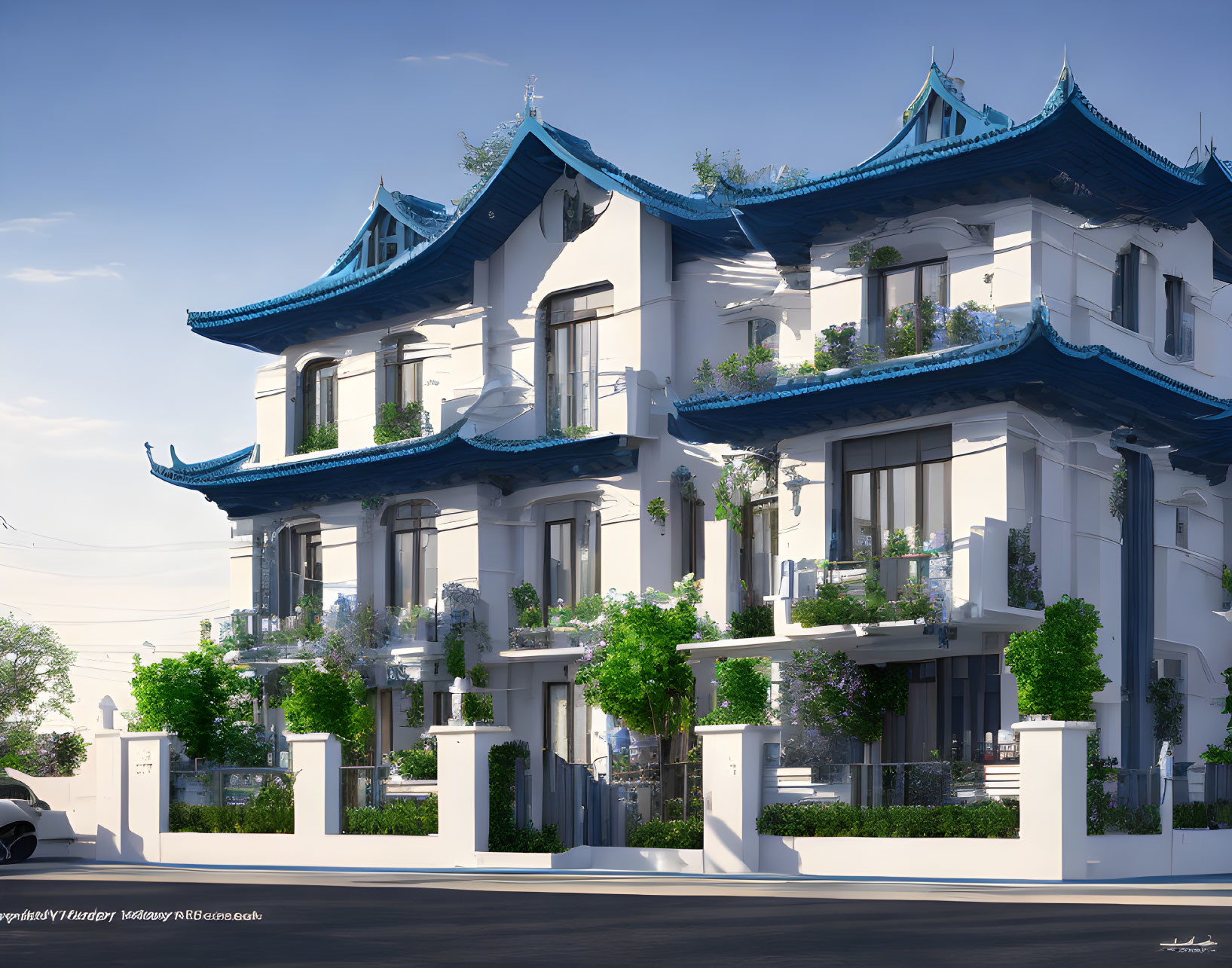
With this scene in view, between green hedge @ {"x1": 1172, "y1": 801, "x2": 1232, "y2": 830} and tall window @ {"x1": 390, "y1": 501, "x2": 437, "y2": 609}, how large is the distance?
631 inches

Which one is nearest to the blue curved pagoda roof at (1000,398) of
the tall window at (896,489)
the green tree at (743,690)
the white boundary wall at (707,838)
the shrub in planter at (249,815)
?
the tall window at (896,489)

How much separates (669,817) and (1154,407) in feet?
35.4

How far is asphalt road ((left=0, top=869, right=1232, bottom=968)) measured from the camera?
12.8 metres

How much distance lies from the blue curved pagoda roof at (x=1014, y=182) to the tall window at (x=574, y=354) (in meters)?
4.62

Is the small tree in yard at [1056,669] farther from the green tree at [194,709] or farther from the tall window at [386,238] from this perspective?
the tall window at [386,238]

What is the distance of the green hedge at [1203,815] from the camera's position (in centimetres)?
2572

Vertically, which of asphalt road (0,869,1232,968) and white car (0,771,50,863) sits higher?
asphalt road (0,869,1232,968)

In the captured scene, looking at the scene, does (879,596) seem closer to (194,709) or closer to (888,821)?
(888,821)

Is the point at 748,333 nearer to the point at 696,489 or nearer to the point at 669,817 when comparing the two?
the point at 696,489

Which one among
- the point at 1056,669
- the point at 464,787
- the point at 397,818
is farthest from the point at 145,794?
the point at 1056,669

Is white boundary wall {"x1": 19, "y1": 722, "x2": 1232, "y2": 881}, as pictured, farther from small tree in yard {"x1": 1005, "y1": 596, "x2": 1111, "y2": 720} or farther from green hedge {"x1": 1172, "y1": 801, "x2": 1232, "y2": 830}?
small tree in yard {"x1": 1005, "y1": 596, "x2": 1111, "y2": 720}

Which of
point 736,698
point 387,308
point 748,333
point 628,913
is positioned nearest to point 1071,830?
point 736,698

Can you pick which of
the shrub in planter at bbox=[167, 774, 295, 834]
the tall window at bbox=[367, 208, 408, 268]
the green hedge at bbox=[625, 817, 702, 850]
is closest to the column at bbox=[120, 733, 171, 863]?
the shrub in planter at bbox=[167, 774, 295, 834]

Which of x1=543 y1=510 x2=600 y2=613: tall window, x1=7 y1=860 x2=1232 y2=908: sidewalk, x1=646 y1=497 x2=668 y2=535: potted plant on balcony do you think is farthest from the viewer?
x1=543 y1=510 x2=600 y2=613: tall window
